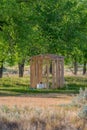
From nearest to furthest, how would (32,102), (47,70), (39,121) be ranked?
(39,121), (32,102), (47,70)

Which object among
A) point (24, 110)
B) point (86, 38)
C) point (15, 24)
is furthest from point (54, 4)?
point (24, 110)

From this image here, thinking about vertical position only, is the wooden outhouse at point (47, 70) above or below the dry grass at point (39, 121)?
above

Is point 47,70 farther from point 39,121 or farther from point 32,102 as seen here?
point 39,121

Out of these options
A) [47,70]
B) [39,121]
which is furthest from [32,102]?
[47,70]

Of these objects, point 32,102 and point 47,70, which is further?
point 47,70

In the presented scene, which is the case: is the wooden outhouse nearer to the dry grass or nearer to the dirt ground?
the dirt ground

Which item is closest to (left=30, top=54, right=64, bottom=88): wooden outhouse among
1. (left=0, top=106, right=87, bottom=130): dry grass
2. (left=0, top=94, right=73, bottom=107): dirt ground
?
(left=0, top=94, right=73, bottom=107): dirt ground

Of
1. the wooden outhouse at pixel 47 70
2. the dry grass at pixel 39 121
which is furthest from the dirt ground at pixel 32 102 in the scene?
the wooden outhouse at pixel 47 70

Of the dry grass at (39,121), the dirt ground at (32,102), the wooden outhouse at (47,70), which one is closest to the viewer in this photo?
the dry grass at (39,121)

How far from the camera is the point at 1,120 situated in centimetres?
1195

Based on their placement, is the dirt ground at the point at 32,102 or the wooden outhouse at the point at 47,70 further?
the wooden outhouse at the point at 47,70

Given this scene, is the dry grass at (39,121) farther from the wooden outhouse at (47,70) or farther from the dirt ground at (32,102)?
the wooden outhouse at (47,70)

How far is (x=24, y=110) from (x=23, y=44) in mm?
17462

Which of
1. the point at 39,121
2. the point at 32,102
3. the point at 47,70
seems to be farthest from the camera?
the point at 47,70
